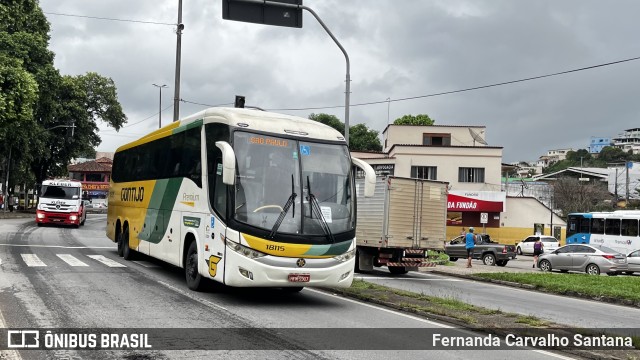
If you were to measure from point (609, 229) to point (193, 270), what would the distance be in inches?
1262

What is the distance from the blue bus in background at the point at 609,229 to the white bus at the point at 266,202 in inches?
1154

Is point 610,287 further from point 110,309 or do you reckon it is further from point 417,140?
point 417,140

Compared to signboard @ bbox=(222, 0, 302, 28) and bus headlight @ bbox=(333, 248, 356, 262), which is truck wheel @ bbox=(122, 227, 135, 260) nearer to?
signboard @ bbox=(222, 0, 302, 28)

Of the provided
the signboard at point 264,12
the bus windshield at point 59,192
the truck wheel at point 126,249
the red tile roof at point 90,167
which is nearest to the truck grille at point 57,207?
the bus windshield at point 59,192

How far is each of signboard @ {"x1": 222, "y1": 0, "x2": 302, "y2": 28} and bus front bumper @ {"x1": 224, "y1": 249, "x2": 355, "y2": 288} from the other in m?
6.80

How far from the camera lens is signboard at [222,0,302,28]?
47.7 ft

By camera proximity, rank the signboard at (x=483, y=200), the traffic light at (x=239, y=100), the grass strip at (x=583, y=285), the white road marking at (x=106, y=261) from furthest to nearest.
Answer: the signboard at (x=483, y=200)
the traffic light at (x=239, y=100)
the grass strip at (x=583, y=285)
the white road marking at (x=106, y=261)

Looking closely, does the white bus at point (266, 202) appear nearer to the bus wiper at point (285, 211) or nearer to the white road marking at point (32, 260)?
the bus wiper at point (285, 211)

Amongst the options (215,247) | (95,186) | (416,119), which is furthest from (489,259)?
(95,186)

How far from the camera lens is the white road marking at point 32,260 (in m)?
15.3

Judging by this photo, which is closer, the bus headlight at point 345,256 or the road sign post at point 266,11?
the bus headlight at point 345,256

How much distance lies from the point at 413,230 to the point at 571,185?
5336 centimetres

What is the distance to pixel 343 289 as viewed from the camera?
42.4 ft

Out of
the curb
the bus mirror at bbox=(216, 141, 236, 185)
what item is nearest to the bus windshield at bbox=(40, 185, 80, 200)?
the curb
